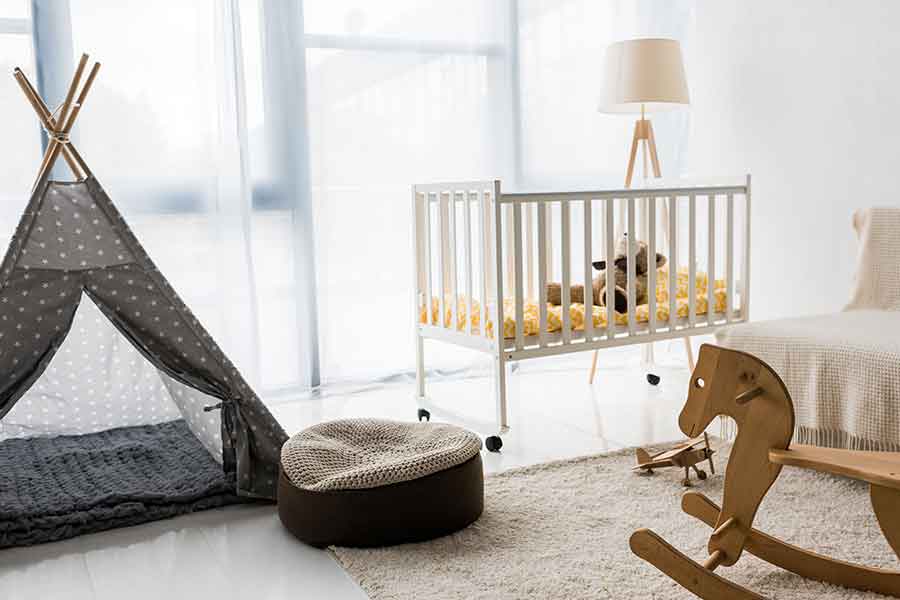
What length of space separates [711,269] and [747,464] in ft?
5.62

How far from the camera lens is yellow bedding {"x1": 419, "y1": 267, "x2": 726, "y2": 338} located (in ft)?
10.1

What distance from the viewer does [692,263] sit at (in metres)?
3.29

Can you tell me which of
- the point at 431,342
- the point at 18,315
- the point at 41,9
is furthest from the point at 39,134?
the point at 431,342

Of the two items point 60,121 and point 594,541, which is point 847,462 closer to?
point 594,541

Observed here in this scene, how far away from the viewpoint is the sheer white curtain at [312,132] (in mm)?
3475

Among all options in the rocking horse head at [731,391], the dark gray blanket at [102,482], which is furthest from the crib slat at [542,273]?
the rocking horse head at [731,391]

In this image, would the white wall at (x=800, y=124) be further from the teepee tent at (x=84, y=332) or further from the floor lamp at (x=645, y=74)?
the teepee tent at (x=84, y=332)

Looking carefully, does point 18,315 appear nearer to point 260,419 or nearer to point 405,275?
point 260,419

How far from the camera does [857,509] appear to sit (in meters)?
2.29

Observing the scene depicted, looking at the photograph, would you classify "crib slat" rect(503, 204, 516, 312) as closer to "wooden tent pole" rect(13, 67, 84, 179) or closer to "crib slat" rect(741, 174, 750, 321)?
"crib slat" rect(741, 174, 750, 321)

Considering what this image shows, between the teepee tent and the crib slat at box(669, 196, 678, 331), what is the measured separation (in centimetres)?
153

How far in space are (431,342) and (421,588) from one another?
236 centimetres

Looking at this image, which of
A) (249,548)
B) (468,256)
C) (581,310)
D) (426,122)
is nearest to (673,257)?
(581,310)

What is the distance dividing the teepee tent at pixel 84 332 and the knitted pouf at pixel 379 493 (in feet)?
0.92
